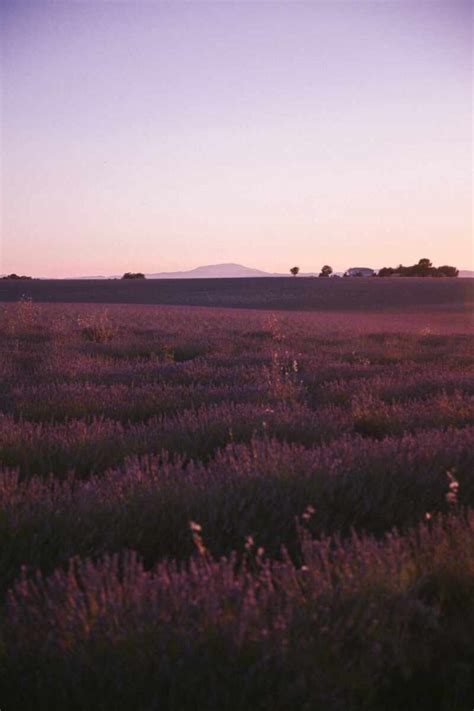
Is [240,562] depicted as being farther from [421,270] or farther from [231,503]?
[421,270]

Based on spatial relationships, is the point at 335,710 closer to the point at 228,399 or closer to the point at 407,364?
the point at 228,399

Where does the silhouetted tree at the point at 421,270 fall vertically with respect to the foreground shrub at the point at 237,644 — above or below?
above

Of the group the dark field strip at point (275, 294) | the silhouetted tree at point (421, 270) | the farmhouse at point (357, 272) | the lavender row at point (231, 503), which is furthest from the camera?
the farmhouse at point (357, 272)

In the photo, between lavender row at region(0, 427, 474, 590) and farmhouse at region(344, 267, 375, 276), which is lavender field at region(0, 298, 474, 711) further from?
farmhouse at region(344, 267, 375, 276)

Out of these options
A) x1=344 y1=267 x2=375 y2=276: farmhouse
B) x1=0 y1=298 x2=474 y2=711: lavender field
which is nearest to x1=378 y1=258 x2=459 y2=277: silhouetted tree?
x1=344 y1=267 x2=375 y2=276: farmhouse

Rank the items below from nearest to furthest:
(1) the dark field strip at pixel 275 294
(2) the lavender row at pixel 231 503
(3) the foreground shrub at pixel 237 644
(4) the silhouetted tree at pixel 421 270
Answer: (3) the foreground shrub at pixel 237 644 < (2) the lavender row at pixel 231 503 < (1) the dark field strip at pixel 275 294 < (4) the silhouetted tree at pixel 421 270

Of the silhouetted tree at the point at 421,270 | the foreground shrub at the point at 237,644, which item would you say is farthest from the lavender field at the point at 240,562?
the silhouetted tree at the point at 421,270

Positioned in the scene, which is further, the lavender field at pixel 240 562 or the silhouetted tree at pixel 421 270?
the silhouetted tree at pixel 421 270

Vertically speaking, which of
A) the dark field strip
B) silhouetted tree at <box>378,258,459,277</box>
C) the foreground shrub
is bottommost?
the foreground shrub

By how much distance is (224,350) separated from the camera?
31.7ft

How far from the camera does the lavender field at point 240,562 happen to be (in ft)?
6.18

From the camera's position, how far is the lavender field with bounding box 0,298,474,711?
1885 mm

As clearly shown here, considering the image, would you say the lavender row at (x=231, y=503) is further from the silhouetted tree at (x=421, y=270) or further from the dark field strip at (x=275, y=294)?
the silhouetted tree at (x=421, y=270)

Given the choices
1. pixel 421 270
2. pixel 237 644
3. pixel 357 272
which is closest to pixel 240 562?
pixel 237 644
